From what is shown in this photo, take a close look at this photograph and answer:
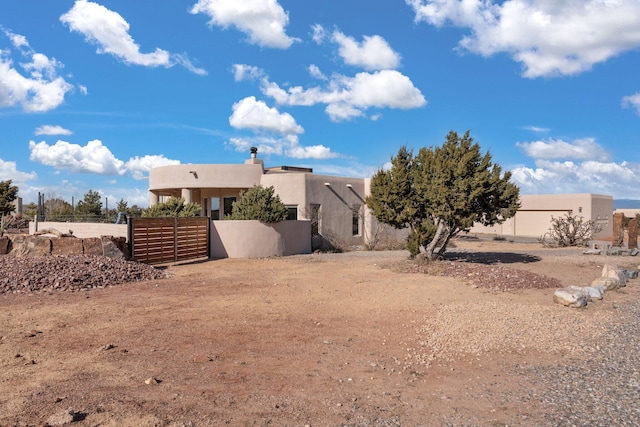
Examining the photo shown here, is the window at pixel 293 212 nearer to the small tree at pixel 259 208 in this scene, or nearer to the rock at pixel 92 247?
the small tree at pixel 259 208

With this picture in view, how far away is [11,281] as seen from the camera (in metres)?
11.6

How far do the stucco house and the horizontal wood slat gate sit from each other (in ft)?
18.6

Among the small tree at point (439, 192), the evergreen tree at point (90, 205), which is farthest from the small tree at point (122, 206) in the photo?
the small tree at point (439, 192)

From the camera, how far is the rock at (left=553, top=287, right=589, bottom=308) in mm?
9531

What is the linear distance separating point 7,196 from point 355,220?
24136 millimetres

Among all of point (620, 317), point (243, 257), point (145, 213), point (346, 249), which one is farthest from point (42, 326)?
point (346, 249)

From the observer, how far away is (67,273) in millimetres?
12516

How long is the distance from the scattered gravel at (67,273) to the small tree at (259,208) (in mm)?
6039

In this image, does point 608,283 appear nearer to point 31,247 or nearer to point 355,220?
point 355,220

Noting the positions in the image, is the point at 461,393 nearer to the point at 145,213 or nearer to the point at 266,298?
the point at 266,298

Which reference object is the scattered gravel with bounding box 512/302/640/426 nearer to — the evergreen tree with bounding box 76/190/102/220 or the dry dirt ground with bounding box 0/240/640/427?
the dry dirt ground with bounding box 0/240/640/427

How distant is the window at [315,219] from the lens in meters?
24.1

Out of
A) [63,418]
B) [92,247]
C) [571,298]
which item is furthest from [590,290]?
[92,247]

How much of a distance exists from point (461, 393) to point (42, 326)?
6.88 m
